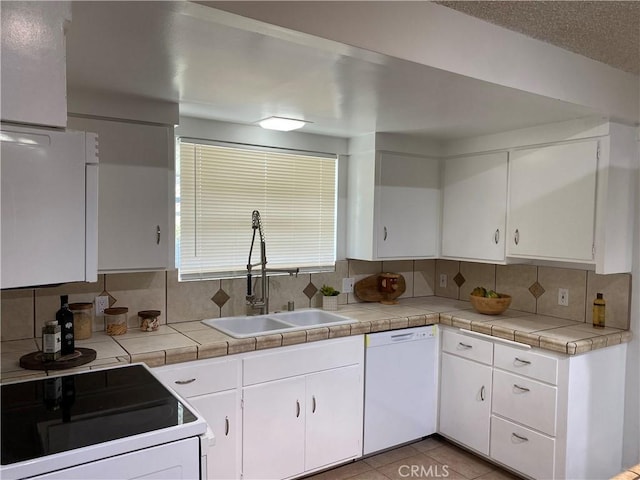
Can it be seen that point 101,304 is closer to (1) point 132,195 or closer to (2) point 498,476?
(1) point 132,195

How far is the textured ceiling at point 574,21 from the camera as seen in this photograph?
1692 mm

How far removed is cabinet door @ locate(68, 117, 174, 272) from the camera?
2314 millimetres

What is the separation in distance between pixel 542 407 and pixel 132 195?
2.49m

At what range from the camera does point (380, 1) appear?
1.60 metres

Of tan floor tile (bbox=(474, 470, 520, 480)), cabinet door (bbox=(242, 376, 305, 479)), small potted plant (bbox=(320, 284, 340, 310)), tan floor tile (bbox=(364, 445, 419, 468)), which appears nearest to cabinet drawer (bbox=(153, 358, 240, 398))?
cabinet door (bbox=(242, 376, 305, 479))

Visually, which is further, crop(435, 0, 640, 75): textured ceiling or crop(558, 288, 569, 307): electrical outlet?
crop(558, 288, 569, 307): electrical outlet

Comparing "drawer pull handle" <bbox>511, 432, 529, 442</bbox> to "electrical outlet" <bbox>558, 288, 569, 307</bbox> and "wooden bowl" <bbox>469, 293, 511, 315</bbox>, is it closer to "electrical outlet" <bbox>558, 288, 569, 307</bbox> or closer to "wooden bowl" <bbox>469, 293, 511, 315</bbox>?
"wooden bowl" <bbox>469, 293, 511, 315</bbox>

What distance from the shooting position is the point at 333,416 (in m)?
2.72

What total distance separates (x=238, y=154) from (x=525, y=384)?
7.34 feet

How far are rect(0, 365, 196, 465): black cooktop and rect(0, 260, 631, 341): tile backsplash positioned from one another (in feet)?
2.58

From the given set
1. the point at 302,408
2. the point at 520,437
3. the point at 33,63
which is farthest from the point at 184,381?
the point at 520,437

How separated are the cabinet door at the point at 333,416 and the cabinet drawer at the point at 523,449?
828 mm

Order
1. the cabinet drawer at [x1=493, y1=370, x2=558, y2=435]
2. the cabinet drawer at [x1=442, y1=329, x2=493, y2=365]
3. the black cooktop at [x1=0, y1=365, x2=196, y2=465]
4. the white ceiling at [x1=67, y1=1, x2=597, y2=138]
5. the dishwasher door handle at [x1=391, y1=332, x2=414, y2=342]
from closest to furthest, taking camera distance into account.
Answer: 1. the black cooktop at [x1=0, y1=365, x2=196, y2=465]
2. the white ceiling at [x1=67, y1=1, x2=597, y2=138]
3. the cabinet drawer at [x1=493, y1=370, x2=558, y2=435]
4. the cabinet drawer at [x1=442, y1=329, x2=493, y2=365]
5. the dishwasher door handle at [x1=391, y1=332, x2=414, y2=342]

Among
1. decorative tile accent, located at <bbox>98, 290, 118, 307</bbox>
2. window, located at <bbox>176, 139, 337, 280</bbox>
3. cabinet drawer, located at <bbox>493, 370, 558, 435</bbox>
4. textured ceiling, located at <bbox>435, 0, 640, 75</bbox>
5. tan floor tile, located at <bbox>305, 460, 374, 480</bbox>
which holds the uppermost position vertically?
textured ceiling, located at <bbox>435, 0, 640, 75</bbox>
